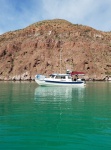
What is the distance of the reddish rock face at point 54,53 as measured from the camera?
115 m

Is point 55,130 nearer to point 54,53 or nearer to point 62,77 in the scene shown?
point 62,77

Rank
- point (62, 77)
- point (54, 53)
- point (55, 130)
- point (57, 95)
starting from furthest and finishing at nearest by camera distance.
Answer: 1. point (54, 53)
2. point (62, 77)
3. point (57, 95)
4. point (55, 130)

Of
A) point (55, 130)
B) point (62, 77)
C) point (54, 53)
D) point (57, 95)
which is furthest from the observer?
point (54, 53)

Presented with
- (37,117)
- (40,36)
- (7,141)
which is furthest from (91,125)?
(40,36)

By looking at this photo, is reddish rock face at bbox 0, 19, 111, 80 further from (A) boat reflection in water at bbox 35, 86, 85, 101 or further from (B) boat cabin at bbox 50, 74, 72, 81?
(A) boat reflection in water at bbox 35, 86, 85, 101

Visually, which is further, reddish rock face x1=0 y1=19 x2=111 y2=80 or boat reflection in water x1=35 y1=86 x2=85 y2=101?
reddish rock face x1=0 y1=19 x2=111 y2=80

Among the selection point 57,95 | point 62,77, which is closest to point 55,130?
point 57,95

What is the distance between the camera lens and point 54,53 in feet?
399

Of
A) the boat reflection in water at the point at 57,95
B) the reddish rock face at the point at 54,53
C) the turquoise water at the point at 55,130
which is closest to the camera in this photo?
the turquoise water at the point at 55,130

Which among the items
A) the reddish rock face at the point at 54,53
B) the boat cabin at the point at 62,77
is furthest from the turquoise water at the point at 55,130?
the reddish rock face at the point at 54,53

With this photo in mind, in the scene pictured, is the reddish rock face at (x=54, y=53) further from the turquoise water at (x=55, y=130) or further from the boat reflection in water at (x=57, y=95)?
the turquoise water at (x=55, y=130)

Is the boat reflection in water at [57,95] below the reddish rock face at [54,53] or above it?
below

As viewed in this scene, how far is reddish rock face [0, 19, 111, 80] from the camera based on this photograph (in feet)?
378

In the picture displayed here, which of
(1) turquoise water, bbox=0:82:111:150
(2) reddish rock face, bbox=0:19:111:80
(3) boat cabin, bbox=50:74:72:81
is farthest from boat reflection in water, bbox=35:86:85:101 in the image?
(2) reddish rock face, bbox=0:19:111:80
